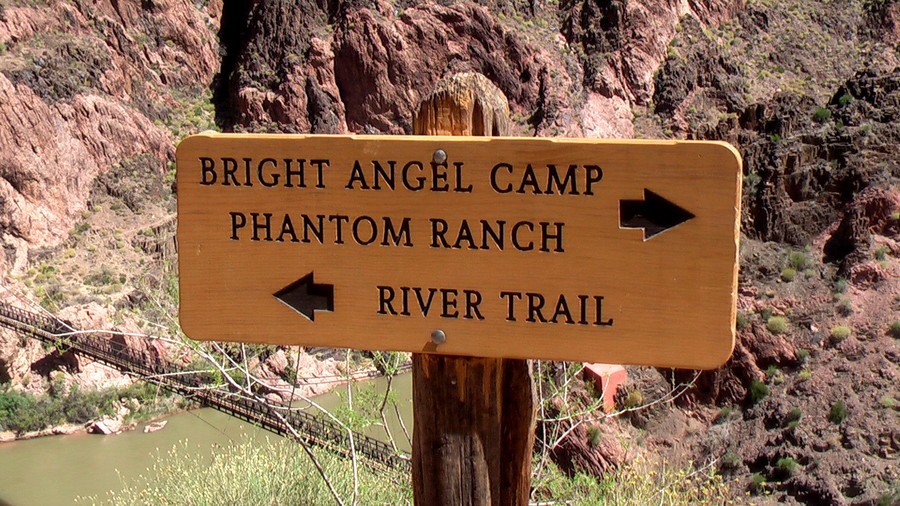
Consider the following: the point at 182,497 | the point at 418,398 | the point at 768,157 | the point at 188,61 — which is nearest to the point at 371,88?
the point at 188,61

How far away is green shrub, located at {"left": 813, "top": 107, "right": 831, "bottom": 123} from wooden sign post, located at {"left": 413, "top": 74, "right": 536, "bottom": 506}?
2423 centimetres

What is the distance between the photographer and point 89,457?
19.1 meters

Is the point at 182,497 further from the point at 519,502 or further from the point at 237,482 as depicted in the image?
the point at 519,502

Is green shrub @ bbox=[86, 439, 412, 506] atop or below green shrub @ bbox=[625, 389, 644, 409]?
atop

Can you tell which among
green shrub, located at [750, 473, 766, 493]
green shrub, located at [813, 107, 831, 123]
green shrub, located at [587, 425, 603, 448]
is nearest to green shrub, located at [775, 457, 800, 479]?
green shrub, located at [750, 473, 766, 493]

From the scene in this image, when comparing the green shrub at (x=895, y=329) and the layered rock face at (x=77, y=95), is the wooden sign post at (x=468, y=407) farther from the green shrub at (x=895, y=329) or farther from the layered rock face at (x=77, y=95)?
the layered rock face at (x=77, y=95)

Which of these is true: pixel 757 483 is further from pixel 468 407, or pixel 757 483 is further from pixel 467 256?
pixel 467 256

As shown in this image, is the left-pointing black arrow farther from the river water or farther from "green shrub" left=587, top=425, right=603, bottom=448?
the river water

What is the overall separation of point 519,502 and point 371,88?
107 feet

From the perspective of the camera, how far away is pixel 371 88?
34.0 meters

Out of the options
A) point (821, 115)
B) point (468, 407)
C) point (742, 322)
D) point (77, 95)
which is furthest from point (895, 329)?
point (77, 95)

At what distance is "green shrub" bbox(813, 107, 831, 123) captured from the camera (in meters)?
24.2

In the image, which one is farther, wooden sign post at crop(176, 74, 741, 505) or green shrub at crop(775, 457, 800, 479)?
green shrub at crop(775, 457, 800, 479)

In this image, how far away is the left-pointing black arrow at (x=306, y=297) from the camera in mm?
2047
